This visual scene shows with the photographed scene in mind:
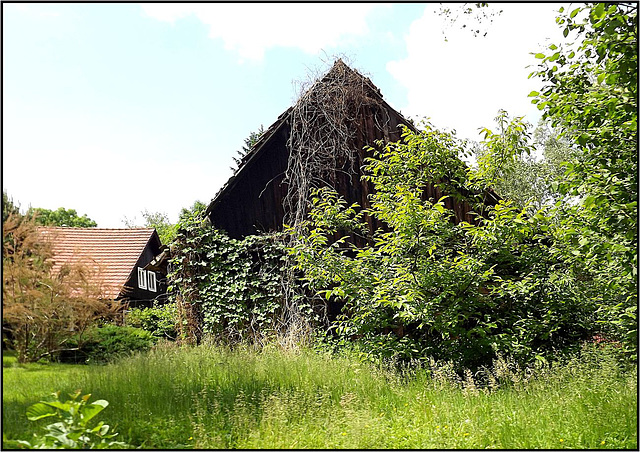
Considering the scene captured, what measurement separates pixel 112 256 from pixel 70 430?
210cm

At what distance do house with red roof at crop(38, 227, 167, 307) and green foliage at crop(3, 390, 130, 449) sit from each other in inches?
48.3

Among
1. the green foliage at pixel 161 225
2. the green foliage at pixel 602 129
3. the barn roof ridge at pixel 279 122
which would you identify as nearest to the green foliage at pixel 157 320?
the green foliage at pixel 161 225

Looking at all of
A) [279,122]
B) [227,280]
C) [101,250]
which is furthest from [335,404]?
[279,122]

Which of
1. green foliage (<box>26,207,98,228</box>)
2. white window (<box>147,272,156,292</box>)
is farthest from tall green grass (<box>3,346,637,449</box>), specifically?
green foliage (<box>26,207,98,228</box>)

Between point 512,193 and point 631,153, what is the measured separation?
685 inches

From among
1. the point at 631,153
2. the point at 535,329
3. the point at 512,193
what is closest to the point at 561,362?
the point at 535,329

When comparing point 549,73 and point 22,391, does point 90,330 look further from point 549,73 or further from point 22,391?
point 549,73

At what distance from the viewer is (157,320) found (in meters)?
7.65

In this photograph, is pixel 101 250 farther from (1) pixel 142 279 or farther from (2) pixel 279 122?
(2) pixel 279 122

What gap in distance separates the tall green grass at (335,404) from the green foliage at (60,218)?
1.37 meters

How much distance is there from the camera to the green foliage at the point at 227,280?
9617 millimetres

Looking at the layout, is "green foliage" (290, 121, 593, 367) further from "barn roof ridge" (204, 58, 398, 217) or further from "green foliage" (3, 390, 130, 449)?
"green foliage" (3, 390, 130, 449)

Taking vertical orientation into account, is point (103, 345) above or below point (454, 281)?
below

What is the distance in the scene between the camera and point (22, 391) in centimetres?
486
